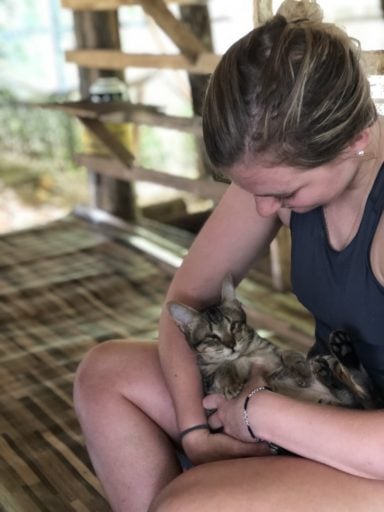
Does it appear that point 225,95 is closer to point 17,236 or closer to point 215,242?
point 215,242

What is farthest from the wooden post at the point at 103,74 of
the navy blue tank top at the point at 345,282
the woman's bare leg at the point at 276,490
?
the woman's bare leg at the point at 276,490

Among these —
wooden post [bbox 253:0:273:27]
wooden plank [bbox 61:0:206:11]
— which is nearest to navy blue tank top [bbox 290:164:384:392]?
wooden post [bbox 253:0:273:27]

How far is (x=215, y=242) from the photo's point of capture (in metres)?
1.40

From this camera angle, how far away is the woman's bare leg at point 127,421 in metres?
1.28

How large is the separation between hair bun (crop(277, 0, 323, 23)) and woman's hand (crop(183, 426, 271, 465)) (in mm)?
637

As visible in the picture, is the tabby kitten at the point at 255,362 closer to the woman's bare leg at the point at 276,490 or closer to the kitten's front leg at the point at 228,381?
the kitten's front leg at the point at 228,381

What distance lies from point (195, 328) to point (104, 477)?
A: 31 centimetres

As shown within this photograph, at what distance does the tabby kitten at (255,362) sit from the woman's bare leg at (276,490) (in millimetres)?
188

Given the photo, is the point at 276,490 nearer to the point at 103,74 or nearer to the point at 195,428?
the point at 195,428

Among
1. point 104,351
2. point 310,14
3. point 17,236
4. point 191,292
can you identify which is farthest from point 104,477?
point 17,236

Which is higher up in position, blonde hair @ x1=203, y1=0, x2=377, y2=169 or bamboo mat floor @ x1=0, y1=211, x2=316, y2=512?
blonde hair @ x1=203, y1=0, x2=377, y2=169

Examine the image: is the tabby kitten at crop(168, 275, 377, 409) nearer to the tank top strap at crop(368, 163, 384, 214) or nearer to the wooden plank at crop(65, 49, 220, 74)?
the tank top strap at crop(368, 163, 384, 214)

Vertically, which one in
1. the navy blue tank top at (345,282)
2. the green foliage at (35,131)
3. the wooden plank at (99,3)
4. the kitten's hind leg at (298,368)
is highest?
the wooden plank at (99,3)

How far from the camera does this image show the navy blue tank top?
111 cm
